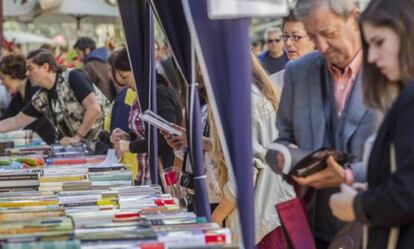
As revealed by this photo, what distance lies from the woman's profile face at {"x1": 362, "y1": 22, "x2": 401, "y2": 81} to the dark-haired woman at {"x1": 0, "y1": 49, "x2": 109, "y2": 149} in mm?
4766

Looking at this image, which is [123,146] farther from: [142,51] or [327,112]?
[327,112]

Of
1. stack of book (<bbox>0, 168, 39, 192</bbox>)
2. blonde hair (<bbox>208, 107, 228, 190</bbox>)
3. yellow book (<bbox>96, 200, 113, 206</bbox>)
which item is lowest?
stack of book (<bbox>0, 168, 39, 192</bbox>)

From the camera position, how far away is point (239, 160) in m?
3.34

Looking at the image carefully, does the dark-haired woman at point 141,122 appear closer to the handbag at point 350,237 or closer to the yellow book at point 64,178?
the yellow book at point 64,178

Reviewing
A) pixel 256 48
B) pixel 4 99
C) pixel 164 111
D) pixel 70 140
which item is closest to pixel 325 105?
pixel 164 111

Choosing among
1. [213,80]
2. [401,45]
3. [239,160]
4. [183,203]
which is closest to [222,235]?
[239,160]

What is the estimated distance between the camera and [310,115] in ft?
10.8

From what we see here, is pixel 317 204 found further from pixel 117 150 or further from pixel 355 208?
pixel 117 150

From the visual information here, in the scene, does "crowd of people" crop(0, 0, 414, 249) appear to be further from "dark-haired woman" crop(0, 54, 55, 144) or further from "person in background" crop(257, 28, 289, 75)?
"person in background" crop(257, 28, 289, 75)

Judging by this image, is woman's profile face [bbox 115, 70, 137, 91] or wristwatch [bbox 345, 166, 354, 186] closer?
wristwatch [bbox 345, 166, 354, 186]

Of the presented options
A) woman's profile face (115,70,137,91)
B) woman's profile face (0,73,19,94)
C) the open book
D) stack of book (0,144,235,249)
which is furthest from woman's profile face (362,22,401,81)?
woman's profile face (0,73,19,94)

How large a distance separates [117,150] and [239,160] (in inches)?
112

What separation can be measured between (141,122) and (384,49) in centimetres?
347

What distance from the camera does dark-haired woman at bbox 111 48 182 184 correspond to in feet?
19.4
